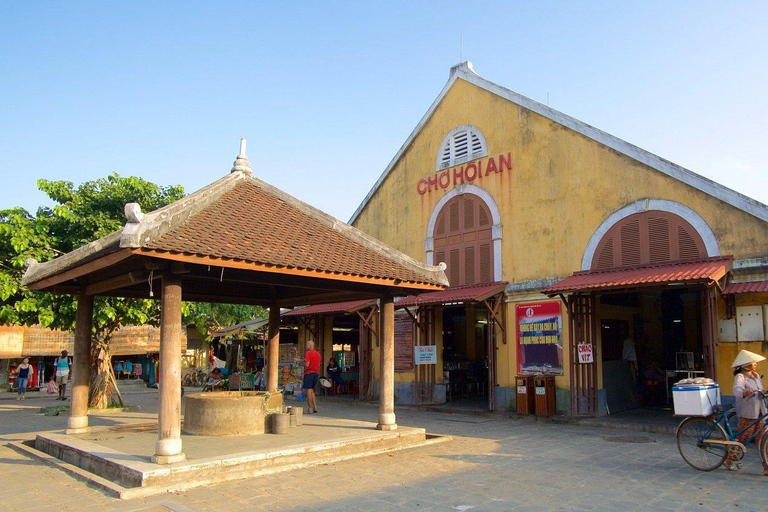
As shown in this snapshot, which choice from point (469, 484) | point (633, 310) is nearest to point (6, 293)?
point (469, 484)

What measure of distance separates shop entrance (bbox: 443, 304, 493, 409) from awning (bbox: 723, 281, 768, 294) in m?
8.24

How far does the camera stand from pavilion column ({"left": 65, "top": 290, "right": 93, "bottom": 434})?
34.9ft

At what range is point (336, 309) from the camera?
61.4 ft

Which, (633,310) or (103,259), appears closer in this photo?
(103,259)

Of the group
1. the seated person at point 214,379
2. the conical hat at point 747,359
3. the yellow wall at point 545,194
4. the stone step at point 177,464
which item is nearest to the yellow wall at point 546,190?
the yellow wall at point 545,194

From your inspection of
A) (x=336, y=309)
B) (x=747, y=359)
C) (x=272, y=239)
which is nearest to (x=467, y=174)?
(x=336, y=309)

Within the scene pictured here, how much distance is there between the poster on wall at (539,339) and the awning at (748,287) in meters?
3.87

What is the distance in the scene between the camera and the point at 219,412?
10.0 m

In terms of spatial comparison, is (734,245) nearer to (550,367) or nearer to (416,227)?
(550,367)

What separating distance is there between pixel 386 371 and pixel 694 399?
5173 mm

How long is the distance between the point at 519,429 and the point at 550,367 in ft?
7.48

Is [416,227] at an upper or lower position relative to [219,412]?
upper

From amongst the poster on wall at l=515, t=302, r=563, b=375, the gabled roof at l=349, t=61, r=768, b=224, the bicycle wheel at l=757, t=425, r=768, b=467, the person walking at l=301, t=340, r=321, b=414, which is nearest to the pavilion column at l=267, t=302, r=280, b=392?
the person walking at l=301, t=340, r=321, b=414

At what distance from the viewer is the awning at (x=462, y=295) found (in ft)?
49.3
